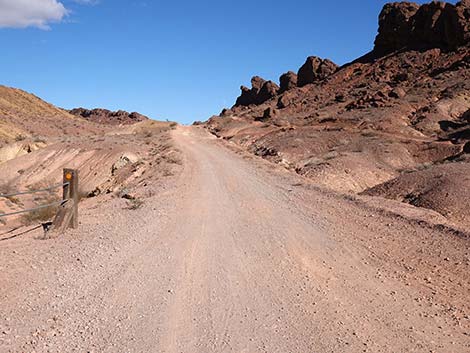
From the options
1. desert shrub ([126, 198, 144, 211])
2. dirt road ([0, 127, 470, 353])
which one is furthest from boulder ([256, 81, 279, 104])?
dirt road ([0, 127, 470, 353])

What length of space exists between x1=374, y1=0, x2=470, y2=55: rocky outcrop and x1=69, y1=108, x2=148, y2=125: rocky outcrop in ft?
246

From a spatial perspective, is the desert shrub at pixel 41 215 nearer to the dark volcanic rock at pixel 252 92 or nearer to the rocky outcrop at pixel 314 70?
the rocky outcrop at pixel 314 70

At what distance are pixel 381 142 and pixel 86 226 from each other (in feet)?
83.0

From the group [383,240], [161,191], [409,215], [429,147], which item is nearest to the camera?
[383,240]

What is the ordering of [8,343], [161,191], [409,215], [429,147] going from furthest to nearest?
[429,147] → [161,191] → [409,215] → [8,343]

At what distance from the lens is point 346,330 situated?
5.76 meters

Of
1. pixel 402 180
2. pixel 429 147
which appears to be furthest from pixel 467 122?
pixel 402 180

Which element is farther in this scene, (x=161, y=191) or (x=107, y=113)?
(x=107, y=113)

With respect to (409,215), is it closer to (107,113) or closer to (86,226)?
(86,226)

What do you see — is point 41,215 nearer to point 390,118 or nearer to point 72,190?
point 72,190

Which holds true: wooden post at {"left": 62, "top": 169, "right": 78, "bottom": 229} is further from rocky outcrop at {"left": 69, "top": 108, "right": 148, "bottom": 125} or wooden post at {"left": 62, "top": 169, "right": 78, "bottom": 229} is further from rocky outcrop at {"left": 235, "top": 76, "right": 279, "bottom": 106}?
rocky outcrop at {"left": 69, "top": 108, "right": 148, "bottom": 125}

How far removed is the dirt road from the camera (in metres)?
5.51

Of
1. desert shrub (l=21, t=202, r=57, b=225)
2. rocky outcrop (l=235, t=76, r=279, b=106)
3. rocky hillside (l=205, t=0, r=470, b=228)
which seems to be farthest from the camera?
rocky outcrop (l=235, t=76, r=279, b=106)

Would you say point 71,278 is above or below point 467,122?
above
